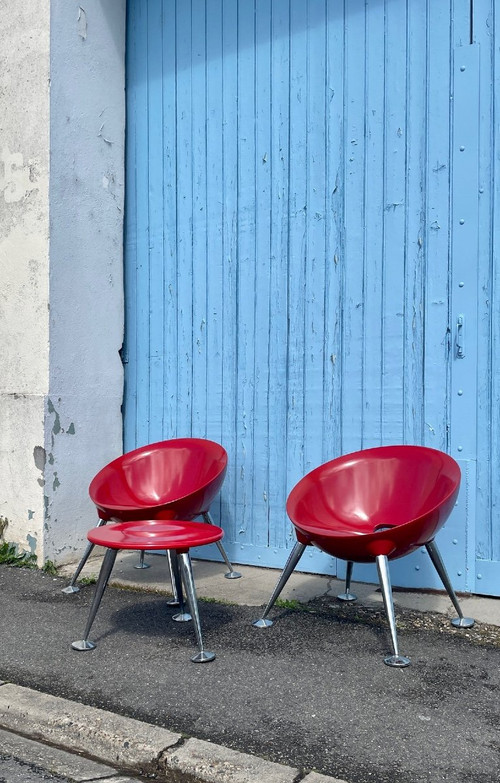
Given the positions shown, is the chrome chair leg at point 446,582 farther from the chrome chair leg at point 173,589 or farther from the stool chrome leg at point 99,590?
the stool chrome leg at point 99,590

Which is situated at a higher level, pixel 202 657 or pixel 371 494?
pixel 371 494

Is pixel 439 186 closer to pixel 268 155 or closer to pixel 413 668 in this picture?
pixel 268 155

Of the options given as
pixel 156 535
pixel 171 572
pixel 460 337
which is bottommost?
pixel 171 572

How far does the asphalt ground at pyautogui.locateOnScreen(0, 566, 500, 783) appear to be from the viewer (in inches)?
93.0

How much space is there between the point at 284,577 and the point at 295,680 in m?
0.59

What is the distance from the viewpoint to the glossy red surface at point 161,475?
402 cm

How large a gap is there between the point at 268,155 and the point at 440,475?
2.20m

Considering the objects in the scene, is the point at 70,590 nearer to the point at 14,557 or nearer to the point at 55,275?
the point at 14,557

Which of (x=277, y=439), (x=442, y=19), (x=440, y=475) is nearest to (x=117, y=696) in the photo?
(x=440, y=475)

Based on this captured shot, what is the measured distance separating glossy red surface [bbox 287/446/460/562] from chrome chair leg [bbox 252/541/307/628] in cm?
9

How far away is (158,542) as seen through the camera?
9.80 ft

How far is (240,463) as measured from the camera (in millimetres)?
4695

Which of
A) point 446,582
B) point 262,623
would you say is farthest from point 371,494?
point 262,623

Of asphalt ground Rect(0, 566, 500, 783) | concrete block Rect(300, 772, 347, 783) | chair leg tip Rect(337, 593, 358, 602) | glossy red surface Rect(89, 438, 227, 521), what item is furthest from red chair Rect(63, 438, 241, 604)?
concrete block Rect(300, 772, 347, 783)
